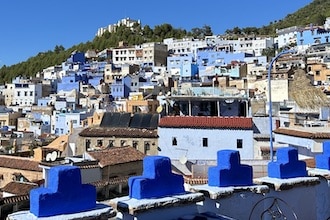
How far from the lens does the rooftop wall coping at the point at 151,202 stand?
13.7 ft

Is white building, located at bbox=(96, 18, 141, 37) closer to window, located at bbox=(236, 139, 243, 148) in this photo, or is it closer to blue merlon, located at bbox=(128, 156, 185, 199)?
window, located at bbox=(236, 139, 243, 148)

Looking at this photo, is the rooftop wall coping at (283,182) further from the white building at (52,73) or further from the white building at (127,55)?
the white building at (127,55)

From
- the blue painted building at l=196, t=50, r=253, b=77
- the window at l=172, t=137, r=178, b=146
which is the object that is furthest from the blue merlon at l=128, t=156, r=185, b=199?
the blue painted building at l=196, t=50, r=253, b=77

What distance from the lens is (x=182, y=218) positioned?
4473mm

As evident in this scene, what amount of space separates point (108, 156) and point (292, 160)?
17.7 meters

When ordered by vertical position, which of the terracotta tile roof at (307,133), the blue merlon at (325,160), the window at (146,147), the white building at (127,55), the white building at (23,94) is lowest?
the window at (146,147)

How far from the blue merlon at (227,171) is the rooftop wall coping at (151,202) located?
1.38 ft

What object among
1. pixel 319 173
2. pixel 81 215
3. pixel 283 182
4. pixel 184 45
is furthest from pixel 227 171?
pixel 184 45

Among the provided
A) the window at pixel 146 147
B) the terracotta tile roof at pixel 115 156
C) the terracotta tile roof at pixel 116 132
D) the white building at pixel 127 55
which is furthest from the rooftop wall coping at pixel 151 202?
the white building at pixel 127 55

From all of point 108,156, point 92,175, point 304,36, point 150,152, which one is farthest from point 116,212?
point 304,36

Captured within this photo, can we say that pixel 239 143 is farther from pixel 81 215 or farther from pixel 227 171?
pixel 81 215

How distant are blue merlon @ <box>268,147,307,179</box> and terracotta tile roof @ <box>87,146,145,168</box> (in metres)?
16.5

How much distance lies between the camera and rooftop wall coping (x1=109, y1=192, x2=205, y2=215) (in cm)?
418

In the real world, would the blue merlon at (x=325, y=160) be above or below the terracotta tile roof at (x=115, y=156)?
above
